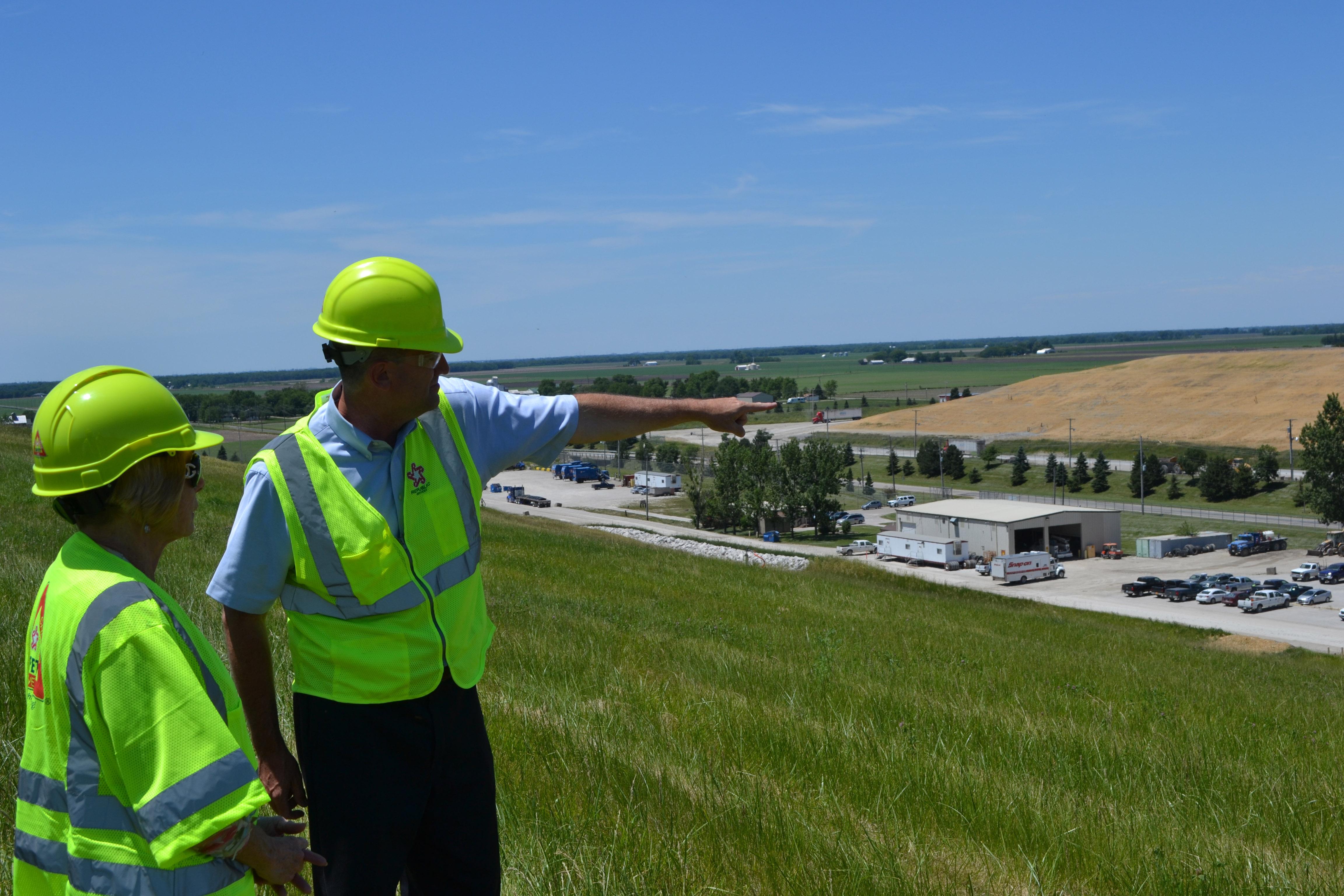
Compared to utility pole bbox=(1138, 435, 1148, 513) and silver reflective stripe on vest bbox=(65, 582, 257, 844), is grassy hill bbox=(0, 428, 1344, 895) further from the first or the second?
utility pole bbox=(1138, 435, 1148, 513)

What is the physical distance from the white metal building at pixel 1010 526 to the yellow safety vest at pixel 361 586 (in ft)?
186

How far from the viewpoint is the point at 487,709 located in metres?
5.34

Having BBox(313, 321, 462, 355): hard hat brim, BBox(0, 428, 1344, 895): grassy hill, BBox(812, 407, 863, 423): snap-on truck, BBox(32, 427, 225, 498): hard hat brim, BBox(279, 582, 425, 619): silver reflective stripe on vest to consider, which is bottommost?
BBox(812, 407, 863, 423): snap-on truck

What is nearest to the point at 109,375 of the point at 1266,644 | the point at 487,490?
the point at 1266,644

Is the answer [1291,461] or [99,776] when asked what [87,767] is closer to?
[99,776]

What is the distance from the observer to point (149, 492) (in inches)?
88.2

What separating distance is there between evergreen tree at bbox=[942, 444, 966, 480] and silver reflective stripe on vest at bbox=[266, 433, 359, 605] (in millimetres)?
94117

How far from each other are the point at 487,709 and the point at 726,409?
109 inches

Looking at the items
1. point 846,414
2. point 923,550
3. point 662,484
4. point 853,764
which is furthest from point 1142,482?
point 853,764

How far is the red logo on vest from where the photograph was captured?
2078 mm

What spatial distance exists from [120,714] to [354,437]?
1.02 m

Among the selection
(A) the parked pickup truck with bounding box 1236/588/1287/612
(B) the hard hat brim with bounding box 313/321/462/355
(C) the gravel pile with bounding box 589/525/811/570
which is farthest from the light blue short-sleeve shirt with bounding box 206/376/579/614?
(A) the parked pickup truck with bounding box 1236/588/1287/612

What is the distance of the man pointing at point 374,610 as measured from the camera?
2699 mm

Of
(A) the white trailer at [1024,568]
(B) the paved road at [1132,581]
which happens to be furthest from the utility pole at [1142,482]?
(A) the white trailer at [1024,568]
